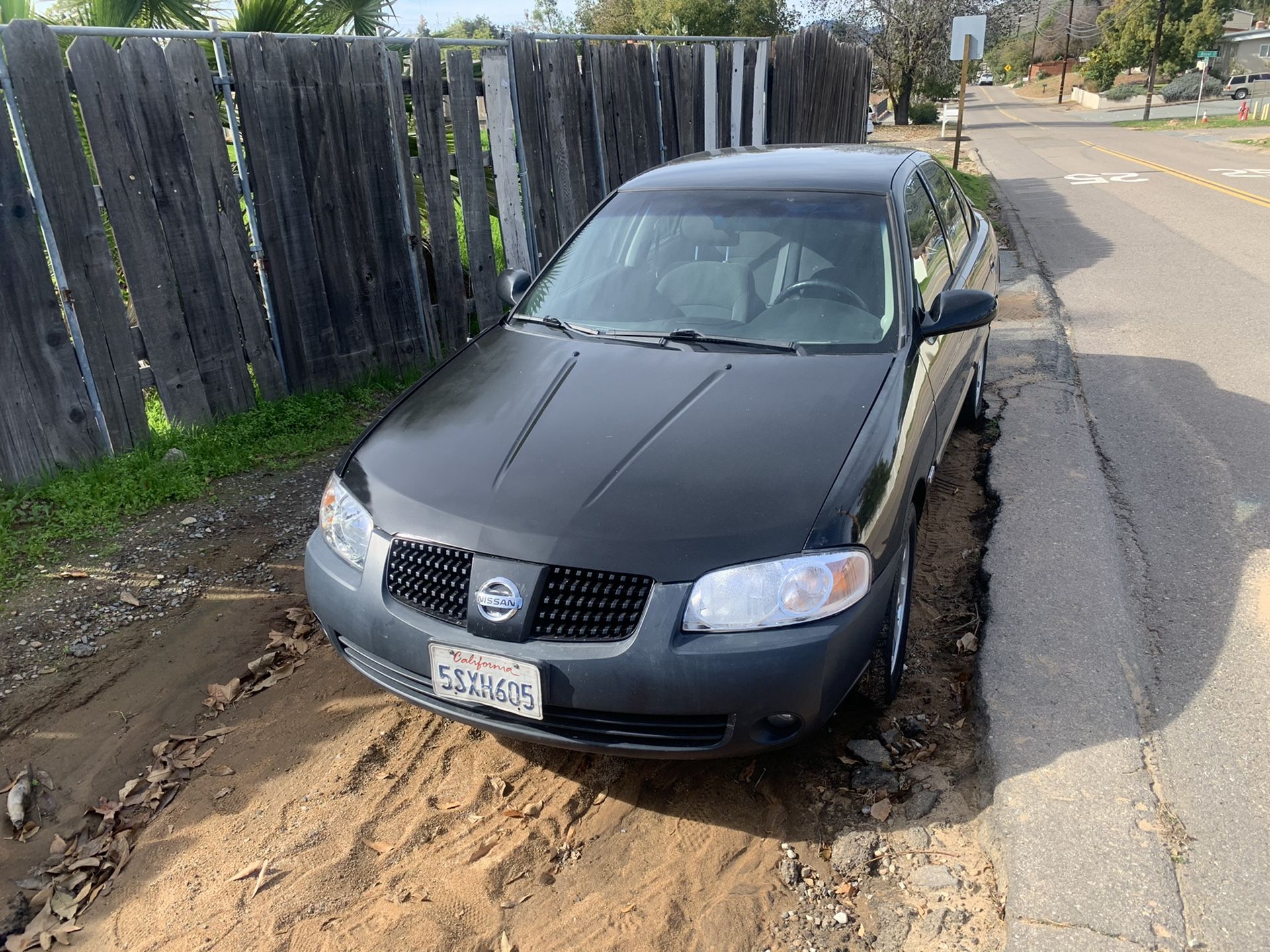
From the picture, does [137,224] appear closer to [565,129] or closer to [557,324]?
[557,324]

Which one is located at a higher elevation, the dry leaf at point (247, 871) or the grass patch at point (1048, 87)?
the dry leaf at point (247, 871)

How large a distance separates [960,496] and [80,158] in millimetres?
4926

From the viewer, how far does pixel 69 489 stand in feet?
15.9

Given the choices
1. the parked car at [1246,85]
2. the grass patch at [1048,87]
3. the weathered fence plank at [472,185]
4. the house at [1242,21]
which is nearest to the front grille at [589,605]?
the weathered fence plank at [472,185]

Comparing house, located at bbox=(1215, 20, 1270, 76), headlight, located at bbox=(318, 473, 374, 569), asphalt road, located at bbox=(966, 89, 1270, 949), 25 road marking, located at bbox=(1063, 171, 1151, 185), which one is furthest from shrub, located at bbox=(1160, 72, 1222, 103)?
headlight, located at bbox=(318, 473, 374, 569)

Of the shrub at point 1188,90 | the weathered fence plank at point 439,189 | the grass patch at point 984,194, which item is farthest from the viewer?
the shrub at point 1188,90

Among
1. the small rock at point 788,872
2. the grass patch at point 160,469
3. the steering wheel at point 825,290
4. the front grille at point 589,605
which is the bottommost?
the small rock at point 788,872

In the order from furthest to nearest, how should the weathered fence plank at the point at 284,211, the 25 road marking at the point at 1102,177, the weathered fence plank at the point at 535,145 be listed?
the 25 road marking at the point at 1102,177 < the weathered fence plank at the point at 535,145 < the weathered fence plank at the point at 284,211

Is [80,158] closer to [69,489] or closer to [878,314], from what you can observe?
[69,489]

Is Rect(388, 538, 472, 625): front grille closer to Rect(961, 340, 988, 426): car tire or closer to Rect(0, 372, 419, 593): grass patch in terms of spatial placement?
Rect(0, 372, 419, 593): grass patch

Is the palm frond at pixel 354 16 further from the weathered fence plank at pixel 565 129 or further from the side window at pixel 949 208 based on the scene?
the side window at pixel 949 208

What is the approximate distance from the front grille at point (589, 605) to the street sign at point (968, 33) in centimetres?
1764

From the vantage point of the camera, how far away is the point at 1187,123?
120 ft

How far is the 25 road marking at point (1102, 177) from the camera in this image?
1831 centimetres
